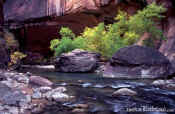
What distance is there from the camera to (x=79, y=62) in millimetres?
9078

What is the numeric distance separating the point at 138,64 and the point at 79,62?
3778 millimetres

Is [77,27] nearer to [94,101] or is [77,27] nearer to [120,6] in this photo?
[120,6]

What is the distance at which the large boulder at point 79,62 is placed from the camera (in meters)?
8.98

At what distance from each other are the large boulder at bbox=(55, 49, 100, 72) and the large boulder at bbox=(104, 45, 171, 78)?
2.39 metres

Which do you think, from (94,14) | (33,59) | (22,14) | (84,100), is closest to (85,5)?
(94,14)

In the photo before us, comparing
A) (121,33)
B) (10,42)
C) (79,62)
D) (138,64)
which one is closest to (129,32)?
(121,33)

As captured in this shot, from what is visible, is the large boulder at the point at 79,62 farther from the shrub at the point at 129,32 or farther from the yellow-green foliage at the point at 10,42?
the yellow-green foliage at the point at 10,42

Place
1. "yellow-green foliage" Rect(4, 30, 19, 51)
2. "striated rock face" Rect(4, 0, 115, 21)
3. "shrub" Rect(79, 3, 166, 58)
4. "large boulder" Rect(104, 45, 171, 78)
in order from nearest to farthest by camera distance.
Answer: "large boulder" Rect(104, 45, 171, 78) → "shrub" Rect(79, 3, 166, 58) → "yellow-green foliage" Rect(4, 30, 19, 51) → "striated rock face" Rect(4, 0, 115, 21)

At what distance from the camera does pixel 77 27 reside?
18.3 metres

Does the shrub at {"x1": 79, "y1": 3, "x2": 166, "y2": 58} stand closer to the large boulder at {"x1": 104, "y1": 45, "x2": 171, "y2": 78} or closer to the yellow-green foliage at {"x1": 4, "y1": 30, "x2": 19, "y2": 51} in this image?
the large boulder at {"x1": 104, "y1": 45, "x2": 171, "y2": 78}

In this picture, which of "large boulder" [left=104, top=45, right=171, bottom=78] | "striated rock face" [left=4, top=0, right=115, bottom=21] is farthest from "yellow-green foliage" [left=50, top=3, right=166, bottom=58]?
"large boulder" [left=104, top=45, right=171, bottom=78]

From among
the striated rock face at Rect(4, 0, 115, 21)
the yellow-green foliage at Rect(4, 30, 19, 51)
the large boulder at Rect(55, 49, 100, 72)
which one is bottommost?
the large boulder at Rect(55, 49, 100, 72)

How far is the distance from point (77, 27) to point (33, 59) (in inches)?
259

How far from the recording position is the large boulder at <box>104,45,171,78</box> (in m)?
5.97
